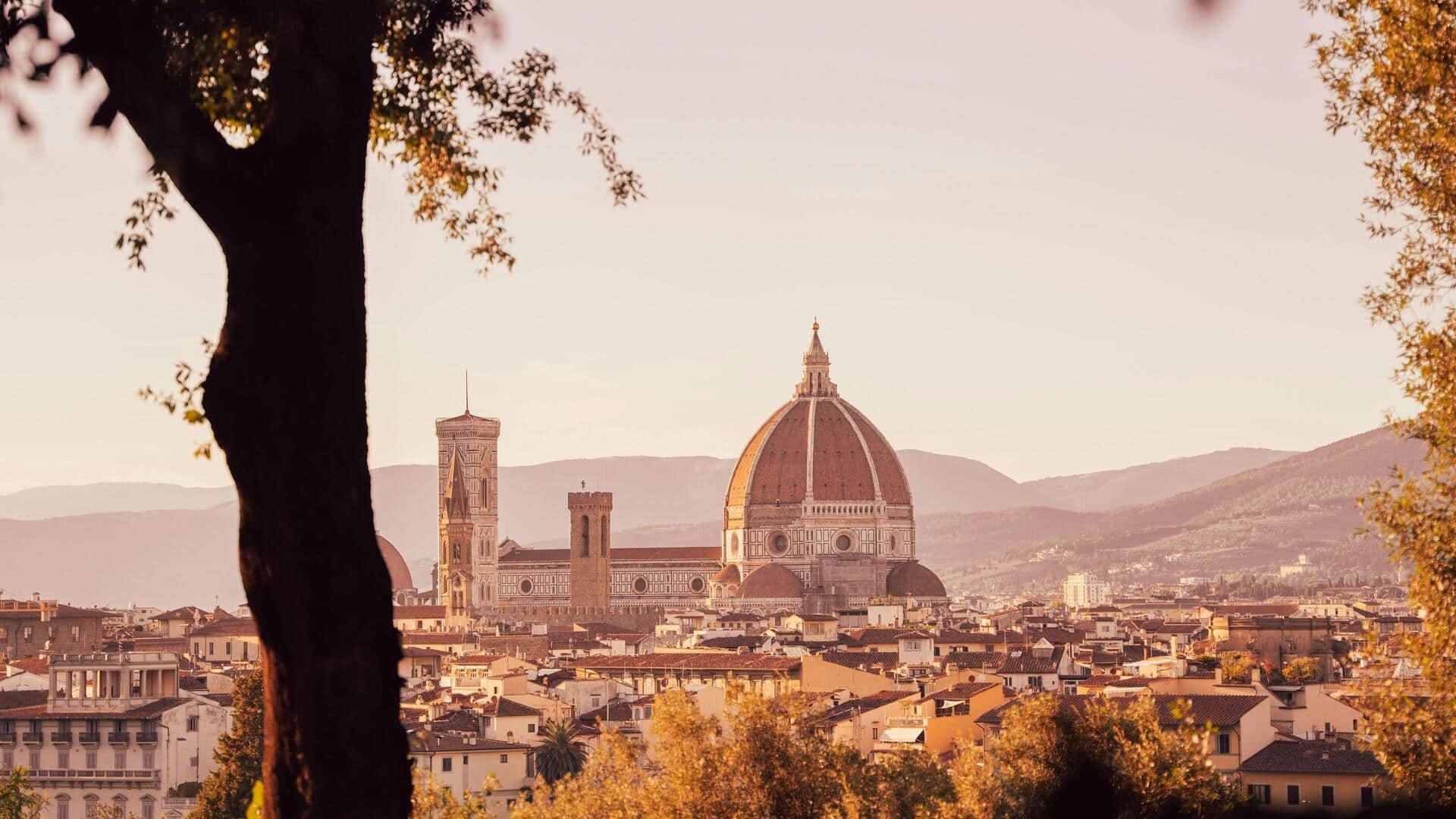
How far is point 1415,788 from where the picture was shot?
10648mm

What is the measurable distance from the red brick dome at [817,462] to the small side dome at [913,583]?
33.1 feet

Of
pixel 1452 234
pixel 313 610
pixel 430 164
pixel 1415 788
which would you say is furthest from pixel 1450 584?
pixel 313 610

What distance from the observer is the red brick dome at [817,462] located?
153625 millimetres

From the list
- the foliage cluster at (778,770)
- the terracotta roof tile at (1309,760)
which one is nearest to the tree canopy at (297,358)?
the foliage cluster at (778,770)

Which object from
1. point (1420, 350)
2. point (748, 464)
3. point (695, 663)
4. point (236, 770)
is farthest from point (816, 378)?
point (1420, 350)

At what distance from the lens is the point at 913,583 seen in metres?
141

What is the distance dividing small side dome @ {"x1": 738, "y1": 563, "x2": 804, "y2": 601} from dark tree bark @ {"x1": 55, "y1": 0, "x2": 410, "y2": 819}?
131 m

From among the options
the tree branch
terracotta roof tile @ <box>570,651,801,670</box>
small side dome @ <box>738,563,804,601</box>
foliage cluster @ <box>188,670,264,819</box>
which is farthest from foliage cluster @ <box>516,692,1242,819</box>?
small side dome @ <box>738,563,804,601</box>

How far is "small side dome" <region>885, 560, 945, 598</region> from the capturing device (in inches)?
5497

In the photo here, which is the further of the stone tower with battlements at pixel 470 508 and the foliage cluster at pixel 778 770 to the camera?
the stone tower with battlements at pixel 470 508

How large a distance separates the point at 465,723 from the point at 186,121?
145 feet

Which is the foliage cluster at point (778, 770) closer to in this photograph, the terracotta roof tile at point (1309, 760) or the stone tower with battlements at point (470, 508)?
the terracotta roof tile at point (1309, 760)

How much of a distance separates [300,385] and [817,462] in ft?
486

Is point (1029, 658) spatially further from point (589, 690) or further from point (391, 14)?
point (391, 14)
